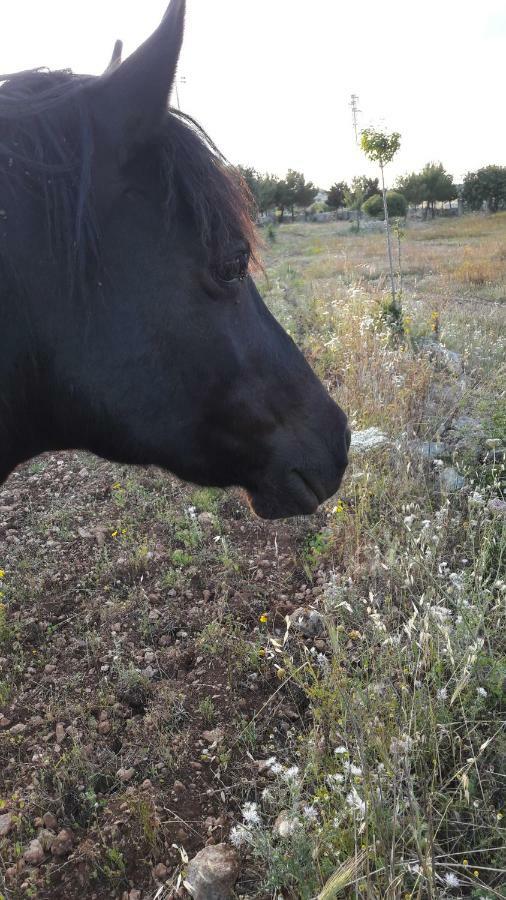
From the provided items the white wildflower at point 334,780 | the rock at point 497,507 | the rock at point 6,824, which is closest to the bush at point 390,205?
the rock at point 497,507

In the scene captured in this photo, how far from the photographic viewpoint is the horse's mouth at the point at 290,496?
1.90 meters

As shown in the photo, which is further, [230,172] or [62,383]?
[230,172]

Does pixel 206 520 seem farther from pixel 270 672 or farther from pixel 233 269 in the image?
pixel 233 269

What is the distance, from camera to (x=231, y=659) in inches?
104

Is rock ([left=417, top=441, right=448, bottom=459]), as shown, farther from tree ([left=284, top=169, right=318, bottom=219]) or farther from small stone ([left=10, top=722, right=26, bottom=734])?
tree ([left=284, top=169, right=318, bottom=219])

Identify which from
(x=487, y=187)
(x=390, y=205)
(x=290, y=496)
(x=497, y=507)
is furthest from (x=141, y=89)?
(x=487, y=187)

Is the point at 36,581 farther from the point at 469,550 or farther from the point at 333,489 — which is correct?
the point at 469,550

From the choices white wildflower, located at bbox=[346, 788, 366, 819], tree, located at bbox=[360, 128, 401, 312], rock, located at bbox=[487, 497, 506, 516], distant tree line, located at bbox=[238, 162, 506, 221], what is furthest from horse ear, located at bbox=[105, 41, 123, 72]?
distant tree line, located at bbox=[238, 162, 506, 221]

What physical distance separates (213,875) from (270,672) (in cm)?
96

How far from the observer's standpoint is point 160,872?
1817mm

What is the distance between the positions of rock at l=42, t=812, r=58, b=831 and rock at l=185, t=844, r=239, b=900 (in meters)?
0.62

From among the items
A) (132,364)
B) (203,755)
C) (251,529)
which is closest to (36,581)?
(251,529)

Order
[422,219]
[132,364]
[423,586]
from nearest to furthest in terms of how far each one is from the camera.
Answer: [132,364] → [423,586] → [422,219]

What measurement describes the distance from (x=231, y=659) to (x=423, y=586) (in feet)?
3.15
